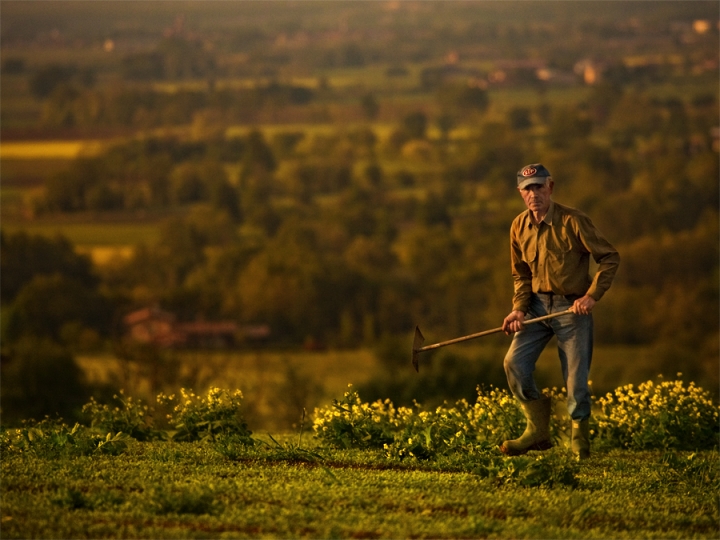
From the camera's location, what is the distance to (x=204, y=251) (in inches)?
4405

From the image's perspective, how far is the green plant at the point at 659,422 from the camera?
11484mm

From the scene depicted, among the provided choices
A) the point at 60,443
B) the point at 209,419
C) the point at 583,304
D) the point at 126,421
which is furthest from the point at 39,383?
the point at 583,304

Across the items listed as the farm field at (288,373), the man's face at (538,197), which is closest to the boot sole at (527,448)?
the man's face at (538,197)

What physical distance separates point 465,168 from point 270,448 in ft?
395

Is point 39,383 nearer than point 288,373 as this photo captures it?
Yes

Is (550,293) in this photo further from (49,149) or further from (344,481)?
(49,149)

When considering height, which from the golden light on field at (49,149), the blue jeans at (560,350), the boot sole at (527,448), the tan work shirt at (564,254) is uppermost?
the golden light on field at (49,149)

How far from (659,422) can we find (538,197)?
329cm

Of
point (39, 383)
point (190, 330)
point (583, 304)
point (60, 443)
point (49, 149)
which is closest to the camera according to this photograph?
point (60, 443)

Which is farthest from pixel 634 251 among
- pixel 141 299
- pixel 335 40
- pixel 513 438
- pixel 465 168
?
pixel 513 438

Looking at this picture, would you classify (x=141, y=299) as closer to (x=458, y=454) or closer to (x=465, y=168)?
(x=465, y=168)

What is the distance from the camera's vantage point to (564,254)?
31.4 feet

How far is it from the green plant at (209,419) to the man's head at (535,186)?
323 centimetres

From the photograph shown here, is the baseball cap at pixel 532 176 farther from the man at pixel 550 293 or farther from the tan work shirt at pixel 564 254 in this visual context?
the tan work shirt at pixel 564 254
